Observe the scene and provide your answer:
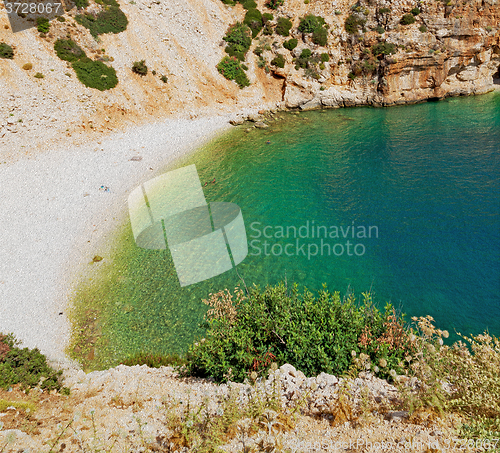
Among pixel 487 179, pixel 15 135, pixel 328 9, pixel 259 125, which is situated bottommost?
pixel 487 179

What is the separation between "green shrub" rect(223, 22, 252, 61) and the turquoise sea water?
18584mm

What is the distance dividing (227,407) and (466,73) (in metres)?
51.4

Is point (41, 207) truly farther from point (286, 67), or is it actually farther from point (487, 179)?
point (286, 67)

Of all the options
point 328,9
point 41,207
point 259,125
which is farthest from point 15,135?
point 328,9

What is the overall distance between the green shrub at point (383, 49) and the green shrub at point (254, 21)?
16922 mm

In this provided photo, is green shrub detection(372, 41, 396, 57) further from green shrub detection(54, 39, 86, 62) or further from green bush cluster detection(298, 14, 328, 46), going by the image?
green shrub detection(54, 39, 86, 62)

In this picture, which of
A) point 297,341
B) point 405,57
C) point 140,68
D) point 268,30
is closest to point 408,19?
point 405,57

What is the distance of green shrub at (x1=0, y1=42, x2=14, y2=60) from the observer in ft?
95.0

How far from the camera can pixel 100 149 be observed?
27828 millimetres

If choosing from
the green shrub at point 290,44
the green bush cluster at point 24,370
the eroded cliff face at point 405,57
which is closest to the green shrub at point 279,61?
the eroded cliff face at point 405,57

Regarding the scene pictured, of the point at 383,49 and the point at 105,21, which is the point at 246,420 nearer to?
the point at 383,49

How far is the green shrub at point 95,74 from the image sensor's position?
3225 cm

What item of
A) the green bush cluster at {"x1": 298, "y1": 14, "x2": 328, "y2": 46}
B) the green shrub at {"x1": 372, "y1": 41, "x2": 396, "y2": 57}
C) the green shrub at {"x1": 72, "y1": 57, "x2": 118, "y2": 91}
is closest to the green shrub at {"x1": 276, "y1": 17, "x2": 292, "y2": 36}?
the green bush cluster at {"x1": 298, "y1": 14, "x2": 328, "y2": 46}

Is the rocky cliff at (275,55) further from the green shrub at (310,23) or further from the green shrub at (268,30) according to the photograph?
the green shrub at (310,23)
